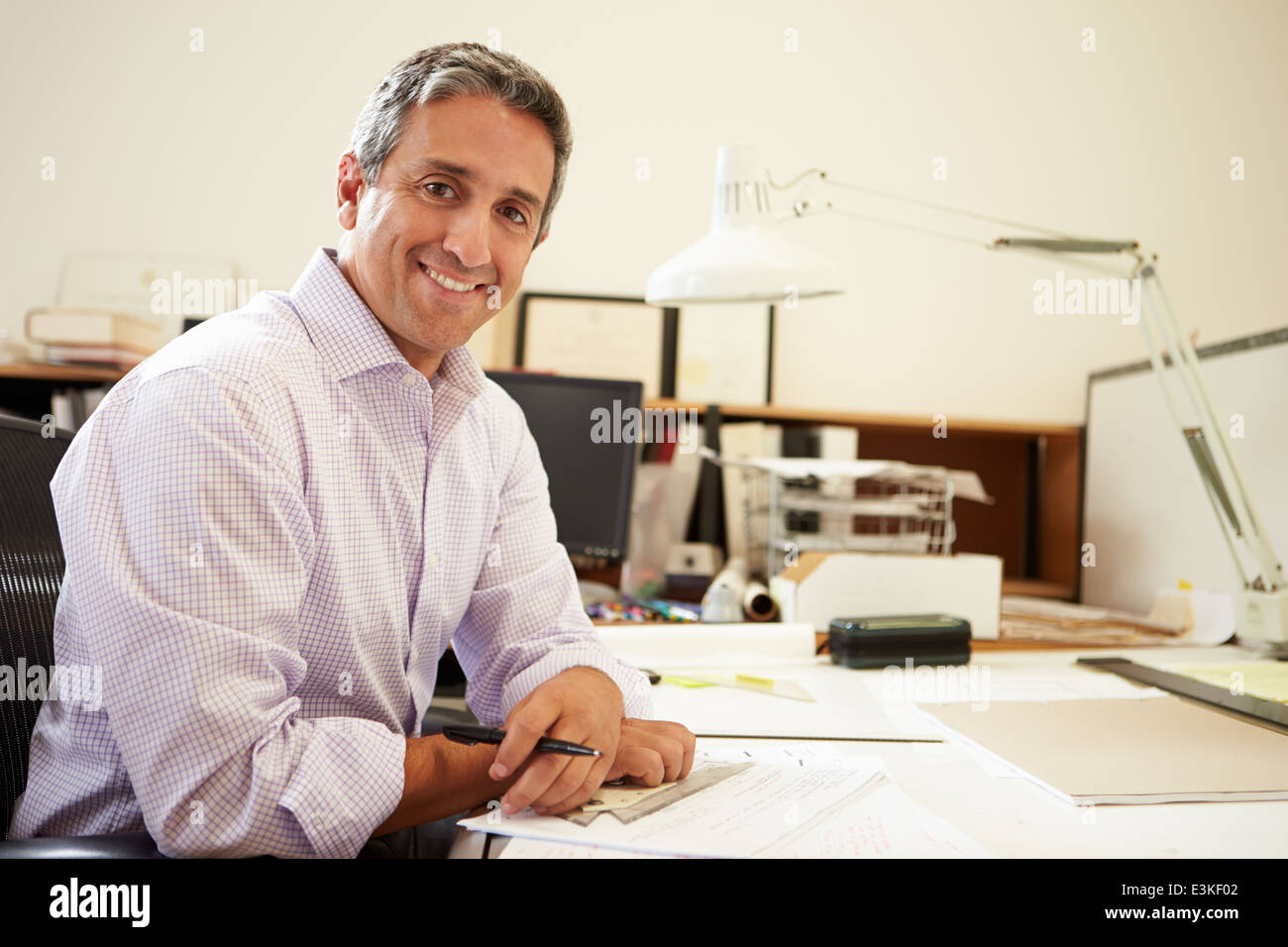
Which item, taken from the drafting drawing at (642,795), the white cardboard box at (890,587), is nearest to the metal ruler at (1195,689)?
the white cardboard box at (890,587)

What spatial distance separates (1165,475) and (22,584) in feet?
6.52

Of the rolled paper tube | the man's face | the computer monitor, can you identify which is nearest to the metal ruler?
the rolled paper tube

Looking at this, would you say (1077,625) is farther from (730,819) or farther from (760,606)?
(730,819)

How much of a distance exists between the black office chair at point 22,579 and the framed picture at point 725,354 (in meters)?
1.50

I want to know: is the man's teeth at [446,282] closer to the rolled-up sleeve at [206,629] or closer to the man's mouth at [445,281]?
the man's mouth at [445,281]

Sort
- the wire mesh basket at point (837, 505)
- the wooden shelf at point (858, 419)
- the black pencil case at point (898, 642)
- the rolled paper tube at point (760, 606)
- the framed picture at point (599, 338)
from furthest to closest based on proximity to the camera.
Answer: the framed picture at point (599, 338)
the wooden shelf at point (858, 419)
the wire mesh basket at point (837, 505)
the rolled paper tube at point (760, 606)
the black pencil case at point (898, 642)

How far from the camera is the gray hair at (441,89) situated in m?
0.94

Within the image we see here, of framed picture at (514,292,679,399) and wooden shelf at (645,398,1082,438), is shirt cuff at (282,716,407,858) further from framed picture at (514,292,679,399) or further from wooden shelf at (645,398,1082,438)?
framed picture at (514,292,679,399)

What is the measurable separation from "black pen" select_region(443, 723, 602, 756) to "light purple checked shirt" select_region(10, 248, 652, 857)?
55mm

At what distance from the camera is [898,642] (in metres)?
1.29

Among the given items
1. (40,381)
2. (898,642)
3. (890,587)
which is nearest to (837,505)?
(890,587)

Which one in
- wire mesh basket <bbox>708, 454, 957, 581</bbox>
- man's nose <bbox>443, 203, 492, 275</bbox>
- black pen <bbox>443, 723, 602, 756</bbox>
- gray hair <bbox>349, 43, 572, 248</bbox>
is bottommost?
black pen <bbox>443, 723, 602, 756</bbox>

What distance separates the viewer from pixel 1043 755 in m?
0.86

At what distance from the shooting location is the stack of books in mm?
1852
